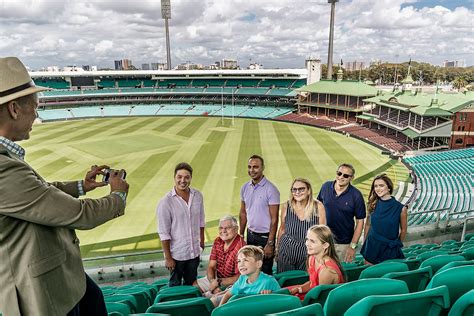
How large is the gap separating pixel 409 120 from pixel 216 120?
23.7m

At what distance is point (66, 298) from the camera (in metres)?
1.57

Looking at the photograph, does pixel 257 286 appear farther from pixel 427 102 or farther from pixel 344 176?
pixel 427 102

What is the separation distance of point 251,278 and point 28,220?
6.90 feet

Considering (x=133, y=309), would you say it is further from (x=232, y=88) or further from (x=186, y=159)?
(x=232, y=88)

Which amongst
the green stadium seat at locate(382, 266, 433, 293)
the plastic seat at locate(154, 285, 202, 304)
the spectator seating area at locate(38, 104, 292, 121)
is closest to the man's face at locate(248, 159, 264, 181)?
the plastic seat at locate(154, 285, 202, 304)

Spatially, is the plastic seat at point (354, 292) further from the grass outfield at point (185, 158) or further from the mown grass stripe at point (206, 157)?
the mown grass stripe at point (206, 157)

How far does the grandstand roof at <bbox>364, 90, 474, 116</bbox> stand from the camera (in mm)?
25719

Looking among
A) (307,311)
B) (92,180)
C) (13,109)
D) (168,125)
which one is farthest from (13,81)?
(168,125)

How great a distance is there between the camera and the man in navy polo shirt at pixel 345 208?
4582 mm

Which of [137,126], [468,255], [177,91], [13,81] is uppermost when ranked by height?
[13,81]

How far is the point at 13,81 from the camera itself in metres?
1.43

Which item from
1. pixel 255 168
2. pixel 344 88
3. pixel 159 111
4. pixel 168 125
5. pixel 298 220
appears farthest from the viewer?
pixel 159 111

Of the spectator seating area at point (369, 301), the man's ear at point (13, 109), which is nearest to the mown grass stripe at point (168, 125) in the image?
the spectator seating area at point (369, 301)

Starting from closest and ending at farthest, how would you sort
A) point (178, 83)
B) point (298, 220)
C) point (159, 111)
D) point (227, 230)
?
point (227, 230) < point (298, 220) < point (159, 111) < point (178, 83)
